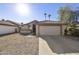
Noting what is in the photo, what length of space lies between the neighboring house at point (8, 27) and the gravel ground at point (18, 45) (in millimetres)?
209

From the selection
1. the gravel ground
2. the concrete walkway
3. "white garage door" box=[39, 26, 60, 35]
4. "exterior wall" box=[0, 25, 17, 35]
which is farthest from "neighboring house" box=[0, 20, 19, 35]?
the concrete walkway

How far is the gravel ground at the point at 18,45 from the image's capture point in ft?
35.1

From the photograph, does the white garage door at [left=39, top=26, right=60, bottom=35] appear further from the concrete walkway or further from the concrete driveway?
the concrete walkway

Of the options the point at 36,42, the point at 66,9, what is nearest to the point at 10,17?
the point at 36,42

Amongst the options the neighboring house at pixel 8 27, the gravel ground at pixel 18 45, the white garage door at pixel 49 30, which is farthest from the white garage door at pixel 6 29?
the white garage door at pixel 49 30

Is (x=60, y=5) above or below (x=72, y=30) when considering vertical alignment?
above

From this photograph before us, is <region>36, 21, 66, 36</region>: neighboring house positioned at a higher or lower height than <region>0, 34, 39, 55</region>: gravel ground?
higher

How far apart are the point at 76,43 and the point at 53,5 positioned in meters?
1.82

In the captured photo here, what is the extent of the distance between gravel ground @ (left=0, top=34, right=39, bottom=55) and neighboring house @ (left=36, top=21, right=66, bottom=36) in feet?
1.44

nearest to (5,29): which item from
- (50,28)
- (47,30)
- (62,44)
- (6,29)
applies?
(6,29)

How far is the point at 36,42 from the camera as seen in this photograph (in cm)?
1088

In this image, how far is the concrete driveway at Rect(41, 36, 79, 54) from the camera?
10.7m

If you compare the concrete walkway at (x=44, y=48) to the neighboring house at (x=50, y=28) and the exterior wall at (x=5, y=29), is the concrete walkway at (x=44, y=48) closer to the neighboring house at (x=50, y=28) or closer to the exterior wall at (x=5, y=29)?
the neighboring house at (x=50, y=28)
